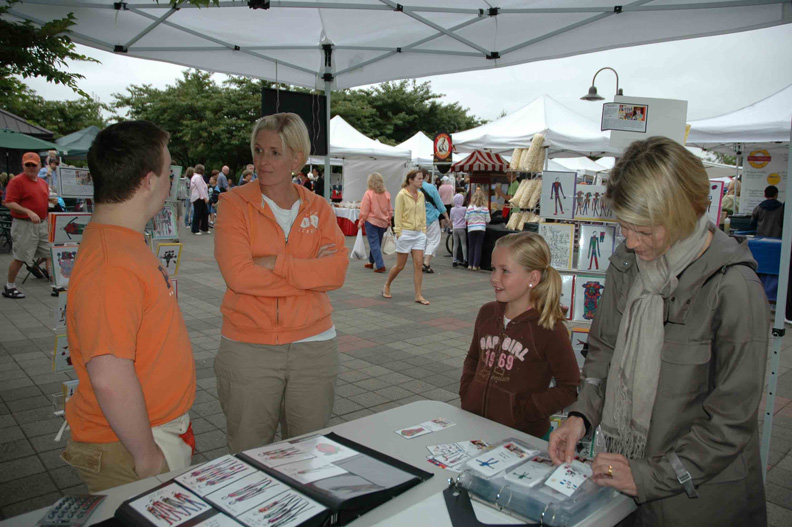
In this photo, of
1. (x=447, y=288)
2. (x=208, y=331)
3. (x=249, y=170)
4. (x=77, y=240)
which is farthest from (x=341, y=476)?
(x=249, y=170)

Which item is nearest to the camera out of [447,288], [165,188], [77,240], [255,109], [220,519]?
[220,519]

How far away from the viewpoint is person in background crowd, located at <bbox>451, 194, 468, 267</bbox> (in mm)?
11305

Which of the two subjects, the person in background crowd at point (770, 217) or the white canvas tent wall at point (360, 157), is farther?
the white canvas tent wall at point (360, 157)

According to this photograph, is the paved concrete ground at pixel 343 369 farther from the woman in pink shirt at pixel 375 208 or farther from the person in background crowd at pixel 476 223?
the person in background crowd at pixel 476 223

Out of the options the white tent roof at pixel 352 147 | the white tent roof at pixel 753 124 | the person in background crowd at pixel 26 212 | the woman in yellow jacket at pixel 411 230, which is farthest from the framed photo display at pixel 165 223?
the white tent roof at pixel 352 147

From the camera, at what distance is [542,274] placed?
8.00ft

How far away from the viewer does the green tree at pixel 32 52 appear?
2412 mm

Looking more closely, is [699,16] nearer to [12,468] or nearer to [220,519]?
[220,519]

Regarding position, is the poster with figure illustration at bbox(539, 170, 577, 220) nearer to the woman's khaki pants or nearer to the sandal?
the woman's khaki pants

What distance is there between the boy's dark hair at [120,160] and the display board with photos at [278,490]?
84cm

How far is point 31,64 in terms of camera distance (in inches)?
99.7

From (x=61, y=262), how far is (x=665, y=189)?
3623mm

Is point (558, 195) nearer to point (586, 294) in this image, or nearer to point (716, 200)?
point (586, 294)

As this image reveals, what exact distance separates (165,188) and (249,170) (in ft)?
48.4
